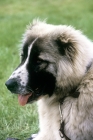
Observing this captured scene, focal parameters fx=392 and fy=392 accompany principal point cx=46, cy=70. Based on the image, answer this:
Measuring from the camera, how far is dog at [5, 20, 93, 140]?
3182 millimetres

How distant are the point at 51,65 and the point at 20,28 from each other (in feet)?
17.9

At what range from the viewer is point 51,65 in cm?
319

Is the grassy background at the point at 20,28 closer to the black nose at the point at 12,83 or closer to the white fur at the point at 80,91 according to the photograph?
the white fur at the point at 80,91

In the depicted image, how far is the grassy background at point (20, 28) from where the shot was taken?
168 inches

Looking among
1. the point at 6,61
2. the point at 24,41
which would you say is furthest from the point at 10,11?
the point at 24,41

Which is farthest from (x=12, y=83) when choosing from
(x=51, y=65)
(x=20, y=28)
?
(x=20, y=28)

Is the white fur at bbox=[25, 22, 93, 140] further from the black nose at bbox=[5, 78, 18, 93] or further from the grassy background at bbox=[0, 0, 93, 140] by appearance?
the grassy background at bbox=[0, 0, 93, 140]

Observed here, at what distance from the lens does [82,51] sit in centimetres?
322

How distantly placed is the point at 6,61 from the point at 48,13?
168 inches

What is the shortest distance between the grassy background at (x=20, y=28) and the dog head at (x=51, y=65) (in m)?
1.03

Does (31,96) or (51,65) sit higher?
(51,65)

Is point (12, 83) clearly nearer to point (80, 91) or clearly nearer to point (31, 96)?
point (31, 96)

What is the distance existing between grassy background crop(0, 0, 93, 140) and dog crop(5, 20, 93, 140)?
3.12ft

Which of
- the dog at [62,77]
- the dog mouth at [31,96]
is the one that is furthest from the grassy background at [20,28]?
the dog at [62,77]
